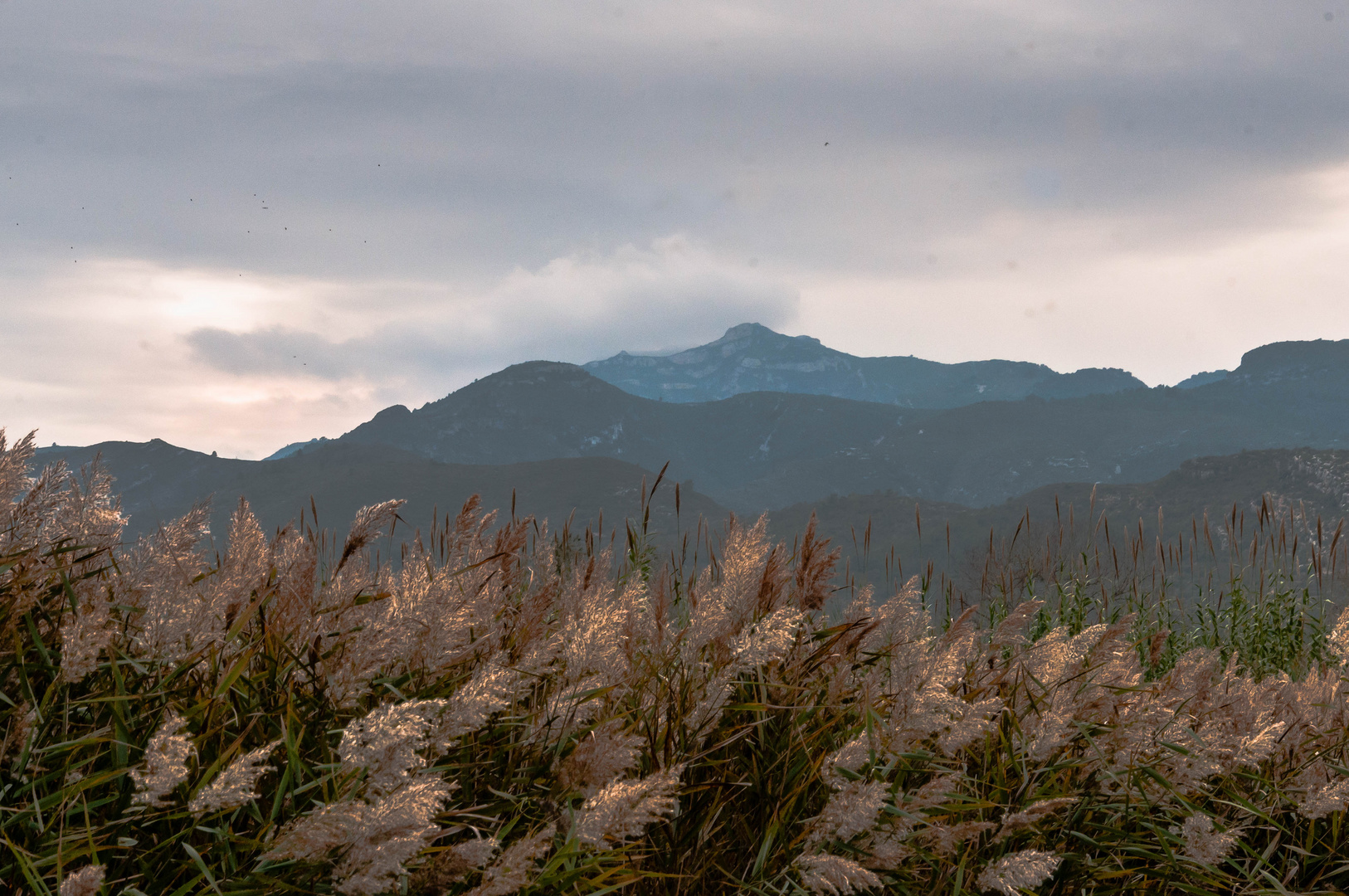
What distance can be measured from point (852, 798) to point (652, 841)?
19.9 inches

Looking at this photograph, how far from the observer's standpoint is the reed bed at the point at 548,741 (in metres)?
1.56

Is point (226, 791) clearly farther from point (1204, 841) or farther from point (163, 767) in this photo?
point (1204, 841)

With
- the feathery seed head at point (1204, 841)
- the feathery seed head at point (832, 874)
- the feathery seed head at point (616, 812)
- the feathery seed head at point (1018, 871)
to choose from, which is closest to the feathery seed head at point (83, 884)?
the feathery seed head at point (616, 812)

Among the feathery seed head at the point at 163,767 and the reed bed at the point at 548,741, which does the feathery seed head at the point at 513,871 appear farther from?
the feathery seed head at the point at 163,767

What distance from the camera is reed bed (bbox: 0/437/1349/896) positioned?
1564 mm

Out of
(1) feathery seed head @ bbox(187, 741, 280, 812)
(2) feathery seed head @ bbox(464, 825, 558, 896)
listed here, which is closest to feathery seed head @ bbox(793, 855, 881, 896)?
(2) feathery seed head @ bbox(464, 825, 558, 896)

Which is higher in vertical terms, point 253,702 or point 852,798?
point 253,702

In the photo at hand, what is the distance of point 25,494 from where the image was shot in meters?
1.90

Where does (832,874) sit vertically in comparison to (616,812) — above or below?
below

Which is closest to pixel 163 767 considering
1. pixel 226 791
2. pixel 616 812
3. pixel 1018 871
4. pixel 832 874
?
pixel 226 791

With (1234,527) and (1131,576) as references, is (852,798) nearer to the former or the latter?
(1131,576)

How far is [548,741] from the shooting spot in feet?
6.77

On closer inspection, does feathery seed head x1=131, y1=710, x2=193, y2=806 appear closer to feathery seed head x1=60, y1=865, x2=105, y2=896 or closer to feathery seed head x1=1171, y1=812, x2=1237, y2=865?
feathery seed head x1=60, y1=865, x2=105, y2=896

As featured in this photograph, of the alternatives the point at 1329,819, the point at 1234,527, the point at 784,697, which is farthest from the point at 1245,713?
the point at 1234,527
